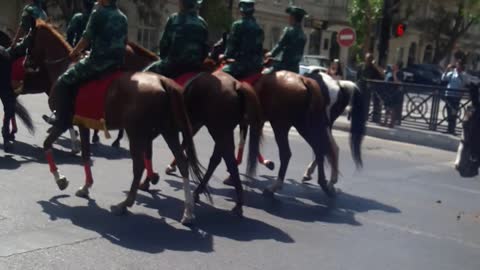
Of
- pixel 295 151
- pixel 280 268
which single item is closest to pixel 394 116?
pixel 295 151

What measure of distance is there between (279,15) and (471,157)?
41215 mm

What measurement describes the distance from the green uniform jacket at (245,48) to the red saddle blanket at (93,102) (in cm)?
189

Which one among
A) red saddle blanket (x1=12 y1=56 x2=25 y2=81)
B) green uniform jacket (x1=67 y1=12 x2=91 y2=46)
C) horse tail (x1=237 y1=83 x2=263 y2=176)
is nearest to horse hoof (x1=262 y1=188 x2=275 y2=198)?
horse tail (x1=237 y1=83 x2=263 y2=176)

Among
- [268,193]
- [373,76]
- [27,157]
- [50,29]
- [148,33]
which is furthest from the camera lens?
[148,33]

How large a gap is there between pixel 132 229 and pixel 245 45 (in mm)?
3046

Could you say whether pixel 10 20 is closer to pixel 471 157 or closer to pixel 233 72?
pixel 233 72

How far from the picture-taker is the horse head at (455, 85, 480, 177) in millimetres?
7672

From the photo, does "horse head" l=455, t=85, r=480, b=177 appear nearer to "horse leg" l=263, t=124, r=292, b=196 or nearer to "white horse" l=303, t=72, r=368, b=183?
"horse leg" l=263, t=124, r=292, b=196

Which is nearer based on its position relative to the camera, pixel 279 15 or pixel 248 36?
pixel 248 36

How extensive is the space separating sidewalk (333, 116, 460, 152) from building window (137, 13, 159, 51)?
22.1 meters

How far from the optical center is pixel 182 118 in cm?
744

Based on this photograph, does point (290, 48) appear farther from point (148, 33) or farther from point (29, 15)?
point (148, 33)

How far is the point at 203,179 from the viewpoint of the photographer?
7867 millimetres

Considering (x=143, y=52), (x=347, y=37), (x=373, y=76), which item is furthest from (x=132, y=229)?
(x=347, y=37)
